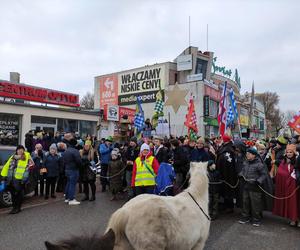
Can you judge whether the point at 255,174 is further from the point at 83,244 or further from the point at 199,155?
the point at 83,244

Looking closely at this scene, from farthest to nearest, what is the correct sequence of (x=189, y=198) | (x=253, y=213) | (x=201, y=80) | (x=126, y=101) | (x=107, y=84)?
1. (x=107, y=84)
2. (x=126, y=101)
3. (x=201, y=80)
4. (x=253, y=213)
5. (x=189, y=198)

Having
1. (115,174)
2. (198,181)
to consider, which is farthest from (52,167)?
(198,181)

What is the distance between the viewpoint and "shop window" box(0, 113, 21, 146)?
1716cm

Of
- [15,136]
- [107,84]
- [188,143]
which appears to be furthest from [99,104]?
[188,143]

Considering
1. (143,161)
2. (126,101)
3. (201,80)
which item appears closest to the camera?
(143,161)

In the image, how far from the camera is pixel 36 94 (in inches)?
797

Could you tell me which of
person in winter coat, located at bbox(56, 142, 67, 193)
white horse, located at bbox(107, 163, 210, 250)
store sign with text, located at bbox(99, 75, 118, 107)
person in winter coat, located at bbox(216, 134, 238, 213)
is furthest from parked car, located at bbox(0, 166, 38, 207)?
store sign with text, located at bbox(99, 75, 118, 107)

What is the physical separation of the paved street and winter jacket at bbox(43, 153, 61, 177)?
121 cm

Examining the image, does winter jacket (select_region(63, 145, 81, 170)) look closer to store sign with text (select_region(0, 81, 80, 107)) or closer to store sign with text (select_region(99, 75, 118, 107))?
store sign with text (select_region(0, 81, 80, 107))

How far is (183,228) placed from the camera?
3604 millimetres

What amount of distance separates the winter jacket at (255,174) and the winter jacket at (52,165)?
583 cm

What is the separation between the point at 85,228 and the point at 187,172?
315 cm

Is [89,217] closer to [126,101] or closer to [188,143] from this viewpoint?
[188,143]

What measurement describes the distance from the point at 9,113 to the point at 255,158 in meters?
14.4
